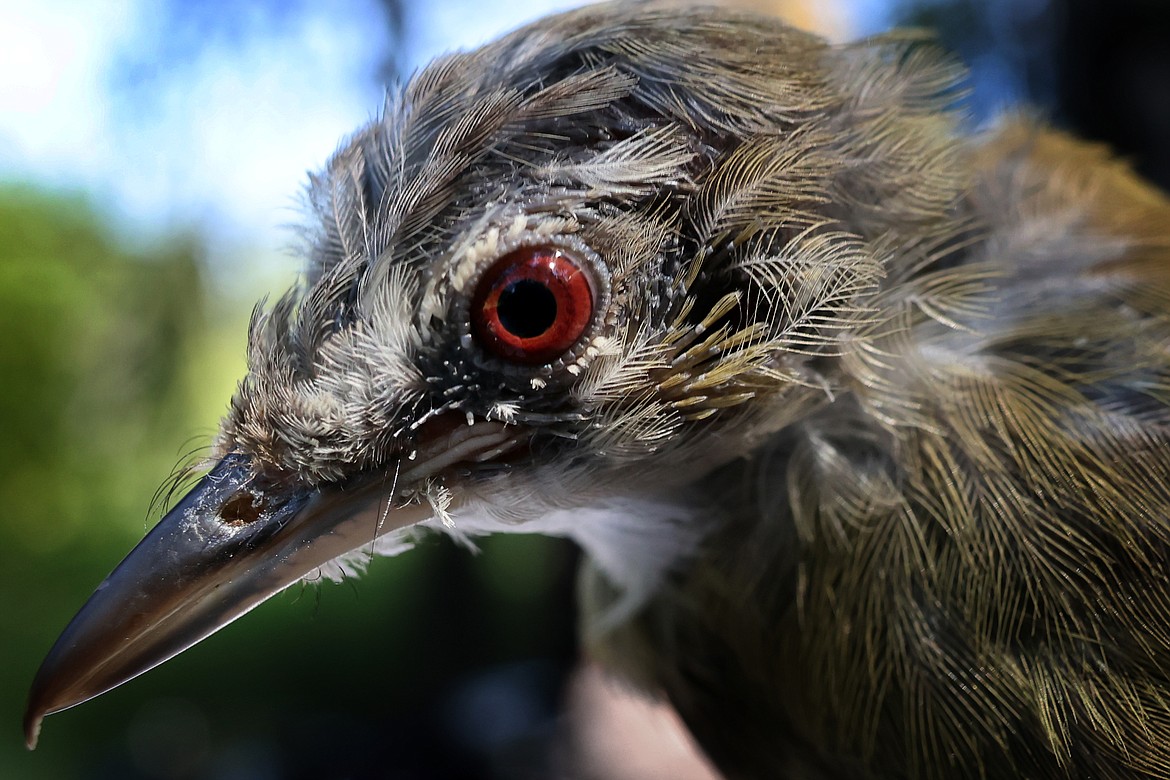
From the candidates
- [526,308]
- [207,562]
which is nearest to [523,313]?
[526,308]

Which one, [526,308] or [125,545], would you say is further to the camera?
[125,545]

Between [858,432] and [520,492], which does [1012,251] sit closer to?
[858,432]

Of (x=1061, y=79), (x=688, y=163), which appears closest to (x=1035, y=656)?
(x=688, y=163)

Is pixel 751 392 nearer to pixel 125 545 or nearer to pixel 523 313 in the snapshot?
pixel 523 313

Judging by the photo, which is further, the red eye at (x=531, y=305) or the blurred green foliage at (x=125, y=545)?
the blurred green foliage at (x=125, y=545)

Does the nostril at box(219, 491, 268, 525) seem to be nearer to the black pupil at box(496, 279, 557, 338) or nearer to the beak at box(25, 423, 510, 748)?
the beak at box(25, 423, 510, 748)

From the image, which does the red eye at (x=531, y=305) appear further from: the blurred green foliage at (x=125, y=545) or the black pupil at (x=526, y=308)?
the blurred green foliage at (x=125, y=545)

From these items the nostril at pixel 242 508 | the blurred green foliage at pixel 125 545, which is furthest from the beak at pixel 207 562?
the blurred green foliage at pixel 125 545
